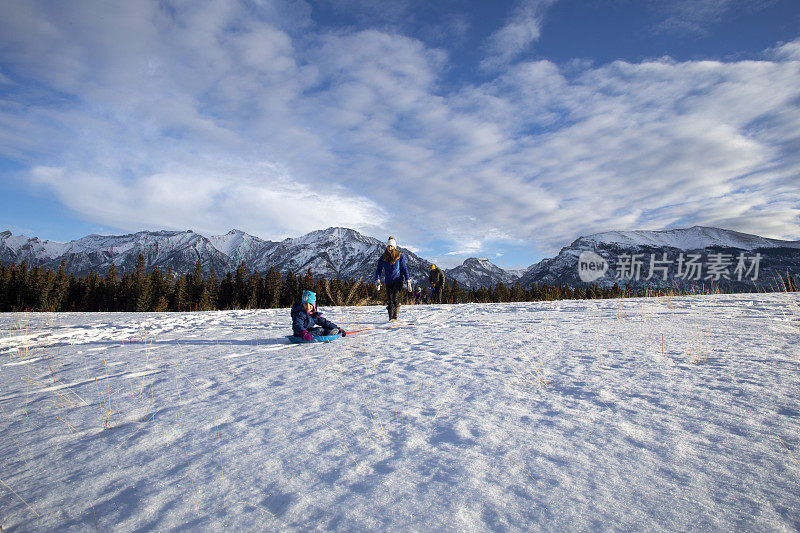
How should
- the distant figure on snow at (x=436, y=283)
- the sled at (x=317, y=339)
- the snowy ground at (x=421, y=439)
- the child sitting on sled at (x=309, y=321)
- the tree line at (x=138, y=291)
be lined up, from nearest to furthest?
1. the snowy ground at (x=421, y=439)
2. the sled at (x=317, y=339)
3. the child sitting on sled at (x=309, y=321)
4. the distant figure on snow at (x=436, y=283)
5. the tree line at (x=138, y=291)

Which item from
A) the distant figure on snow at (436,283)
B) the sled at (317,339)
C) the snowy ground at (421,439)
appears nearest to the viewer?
the snowy ground at (421,439)

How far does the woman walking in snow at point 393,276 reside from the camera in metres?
11.1

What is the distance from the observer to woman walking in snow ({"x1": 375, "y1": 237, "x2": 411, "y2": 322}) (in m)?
11.1

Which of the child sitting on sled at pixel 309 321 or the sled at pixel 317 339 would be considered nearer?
the sled at pixel 317 339

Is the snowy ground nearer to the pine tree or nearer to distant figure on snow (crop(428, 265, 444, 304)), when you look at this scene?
distant figure on snow (crop(428, 265, 444, 304))

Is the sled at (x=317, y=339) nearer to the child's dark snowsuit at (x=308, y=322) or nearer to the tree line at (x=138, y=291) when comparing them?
the child's dark snowsuit at (x=308, y=322)

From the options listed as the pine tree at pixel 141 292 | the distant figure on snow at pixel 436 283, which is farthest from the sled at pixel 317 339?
the pine tree at pixel 141 292

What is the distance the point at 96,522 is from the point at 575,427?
4.00 m

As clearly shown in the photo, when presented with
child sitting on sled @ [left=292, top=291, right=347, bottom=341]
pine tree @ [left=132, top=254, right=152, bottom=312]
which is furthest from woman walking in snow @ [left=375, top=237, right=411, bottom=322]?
pine tree @ [left=132, top=254, right=152, bottom=312]

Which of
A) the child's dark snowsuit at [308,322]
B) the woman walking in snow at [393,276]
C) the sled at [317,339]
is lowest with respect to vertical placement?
the sled at [317,339]

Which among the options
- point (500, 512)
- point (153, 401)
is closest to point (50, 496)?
point (153, 401)

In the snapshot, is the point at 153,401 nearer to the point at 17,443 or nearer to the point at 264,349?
the point at 17,443

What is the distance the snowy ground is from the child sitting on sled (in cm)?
154

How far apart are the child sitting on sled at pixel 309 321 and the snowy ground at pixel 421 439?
1538 mm
